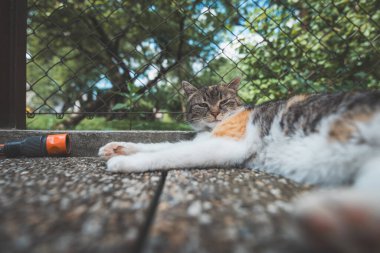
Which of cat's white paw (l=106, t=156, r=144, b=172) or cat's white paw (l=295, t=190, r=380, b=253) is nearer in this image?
cat's white paw (l=295, t=190, r=380, b=253)

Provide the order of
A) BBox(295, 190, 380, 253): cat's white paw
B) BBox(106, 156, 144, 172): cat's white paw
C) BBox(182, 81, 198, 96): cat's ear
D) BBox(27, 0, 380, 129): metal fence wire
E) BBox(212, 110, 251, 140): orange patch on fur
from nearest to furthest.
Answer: BBox(295, 190, 380, 253): cat's white paw → BBox(106, 156, 144, 172): cat's white paw → BBox(212, 110, 251, 140): orange patch on fur → BBox(27, 0, 380, 129): metal fence wire → BBox(182, 81, 198, 96): cat's ear

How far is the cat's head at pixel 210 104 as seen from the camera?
207cm

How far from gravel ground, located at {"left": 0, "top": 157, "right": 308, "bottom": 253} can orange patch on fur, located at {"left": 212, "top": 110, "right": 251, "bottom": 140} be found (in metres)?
0.39

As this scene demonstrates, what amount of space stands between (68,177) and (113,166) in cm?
19

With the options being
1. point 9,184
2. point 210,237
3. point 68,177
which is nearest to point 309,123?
point 210,237

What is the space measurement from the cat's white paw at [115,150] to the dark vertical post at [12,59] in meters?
0.72

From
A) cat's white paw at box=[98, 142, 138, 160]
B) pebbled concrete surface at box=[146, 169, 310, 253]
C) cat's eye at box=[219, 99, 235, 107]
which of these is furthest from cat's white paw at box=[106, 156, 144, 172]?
cat's eye at box=[219, 99, 235, 107]

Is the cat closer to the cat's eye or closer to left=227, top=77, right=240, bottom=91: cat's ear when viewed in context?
the cat's eye

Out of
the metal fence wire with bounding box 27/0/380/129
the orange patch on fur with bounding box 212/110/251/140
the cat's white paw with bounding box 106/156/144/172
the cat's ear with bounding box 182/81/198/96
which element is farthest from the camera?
the cat's ear with bounding box 182/81/198/96

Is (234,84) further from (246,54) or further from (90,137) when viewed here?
(90,137)

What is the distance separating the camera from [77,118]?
3.85m

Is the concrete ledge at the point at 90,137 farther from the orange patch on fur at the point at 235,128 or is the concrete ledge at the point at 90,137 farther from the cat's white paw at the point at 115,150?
the orange patch on fur at the point at 235,128

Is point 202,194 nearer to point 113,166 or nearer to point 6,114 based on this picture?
point 113,166

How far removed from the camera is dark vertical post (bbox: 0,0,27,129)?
167cm
